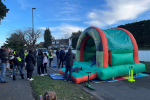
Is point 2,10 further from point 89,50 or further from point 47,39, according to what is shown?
point 47,39

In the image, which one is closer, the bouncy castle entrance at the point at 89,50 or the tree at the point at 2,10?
the tree at the point at 2,10

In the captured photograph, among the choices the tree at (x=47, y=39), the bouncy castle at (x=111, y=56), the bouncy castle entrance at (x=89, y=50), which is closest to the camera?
the bouncy castle at (x=111, y=56)

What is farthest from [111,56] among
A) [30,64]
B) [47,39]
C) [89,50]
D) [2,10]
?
[47,39]

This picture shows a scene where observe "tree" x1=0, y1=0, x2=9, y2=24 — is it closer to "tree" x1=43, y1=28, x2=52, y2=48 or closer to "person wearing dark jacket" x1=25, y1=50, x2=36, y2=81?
"person wearing dark jacket" x1=25, y1=50, x2=36, y2=81

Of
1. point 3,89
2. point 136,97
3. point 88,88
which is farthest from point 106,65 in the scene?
point 3,89

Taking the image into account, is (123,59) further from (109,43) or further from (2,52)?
(2,52)

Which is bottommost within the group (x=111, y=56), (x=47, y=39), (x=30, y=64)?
(x=30, y=64)

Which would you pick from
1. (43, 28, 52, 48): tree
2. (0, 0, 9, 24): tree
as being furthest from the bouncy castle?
(43, 28, 52, 48): tree

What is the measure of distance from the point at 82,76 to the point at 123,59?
110 inches

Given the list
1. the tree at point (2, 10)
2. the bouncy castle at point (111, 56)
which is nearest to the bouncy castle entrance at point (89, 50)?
the bouncy castle at point (111, 56)

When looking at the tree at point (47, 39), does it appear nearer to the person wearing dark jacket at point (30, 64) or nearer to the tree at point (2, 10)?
the tree at point (2, 10)

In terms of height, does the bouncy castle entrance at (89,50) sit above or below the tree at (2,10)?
below

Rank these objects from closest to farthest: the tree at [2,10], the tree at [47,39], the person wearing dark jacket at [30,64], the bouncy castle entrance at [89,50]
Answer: the person wearing dark jacket at [30,64] → the tree at [2,10] → the bouncy castle entrance at [89,50] → the tree at [47,39]

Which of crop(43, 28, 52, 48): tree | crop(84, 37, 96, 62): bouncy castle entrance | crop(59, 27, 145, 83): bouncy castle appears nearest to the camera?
crop(59, 27, 145, 83): bouncy castle
